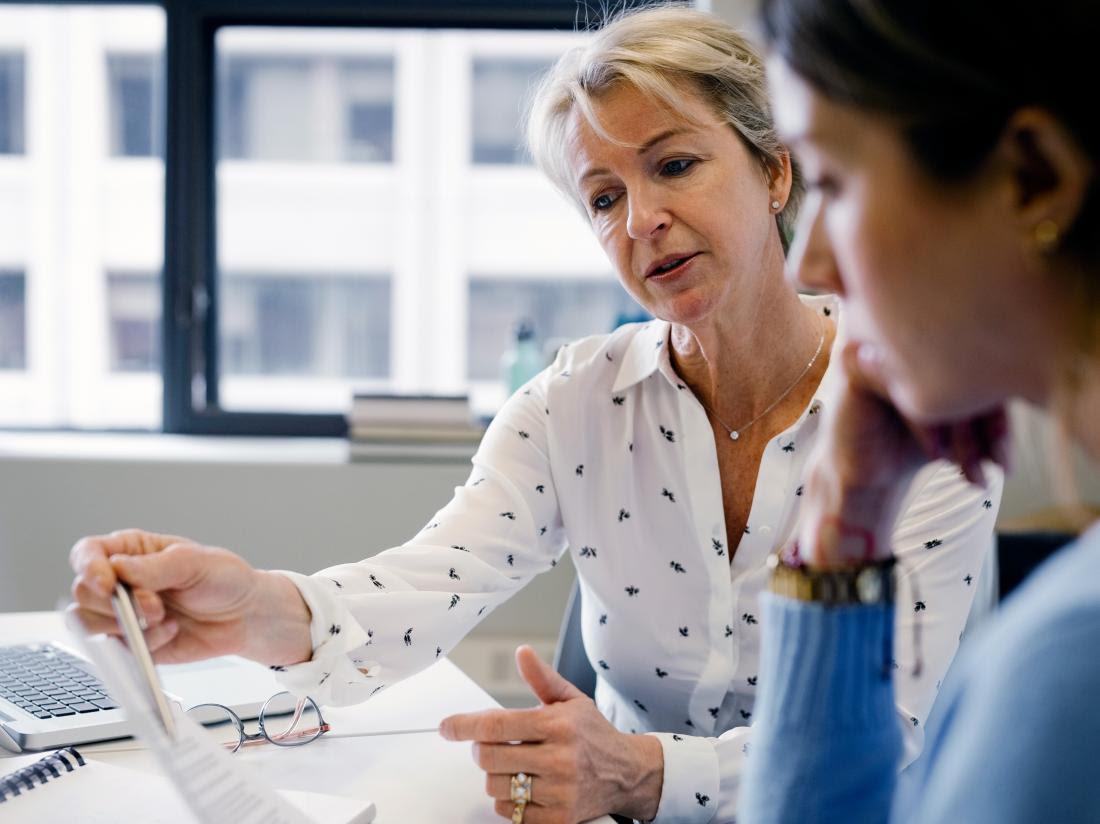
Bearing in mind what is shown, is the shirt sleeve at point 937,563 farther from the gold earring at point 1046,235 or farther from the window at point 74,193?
the window at point 74,193

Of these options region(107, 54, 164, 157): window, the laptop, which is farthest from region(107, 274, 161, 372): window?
the laptop

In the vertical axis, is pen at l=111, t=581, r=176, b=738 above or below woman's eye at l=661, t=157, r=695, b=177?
below

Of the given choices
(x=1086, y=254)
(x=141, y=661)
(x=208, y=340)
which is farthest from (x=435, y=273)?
(x=1086, y=254)

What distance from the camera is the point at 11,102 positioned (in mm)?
2838

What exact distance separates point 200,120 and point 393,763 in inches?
82.2

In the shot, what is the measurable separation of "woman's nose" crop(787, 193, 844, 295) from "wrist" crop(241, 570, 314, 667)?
62cm

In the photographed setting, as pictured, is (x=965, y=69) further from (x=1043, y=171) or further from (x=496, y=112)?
(x=496, y=112)

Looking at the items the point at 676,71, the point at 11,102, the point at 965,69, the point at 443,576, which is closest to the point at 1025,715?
the point at 965,69

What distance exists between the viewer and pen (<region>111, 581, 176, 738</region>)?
83 centimetres

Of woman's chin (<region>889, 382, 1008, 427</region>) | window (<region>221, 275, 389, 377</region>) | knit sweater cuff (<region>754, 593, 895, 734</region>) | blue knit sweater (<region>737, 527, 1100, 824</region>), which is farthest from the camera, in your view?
window (<region>221, 275, 389, 377</region>)

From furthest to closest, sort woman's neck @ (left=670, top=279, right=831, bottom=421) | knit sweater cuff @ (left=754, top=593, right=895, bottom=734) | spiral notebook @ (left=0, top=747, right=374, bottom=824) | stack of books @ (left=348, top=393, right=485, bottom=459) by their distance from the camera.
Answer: stack of books @ (left=348, top=393, right=485, bottom=459), woman's neck @ (left=670, top=279, right=831, bottom=421), spiral notebook @ (left=0, top=747, right=374, bottom=824), knit sweater cuff @ (left=754, top=593, right=895, bottom=734)

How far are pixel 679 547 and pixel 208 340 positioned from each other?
5.83 feet

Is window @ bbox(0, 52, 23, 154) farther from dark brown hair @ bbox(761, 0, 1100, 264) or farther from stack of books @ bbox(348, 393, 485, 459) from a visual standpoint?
dark brown hair @ bbox(761, 0, 1100, 264)

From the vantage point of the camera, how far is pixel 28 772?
3.23 feet
